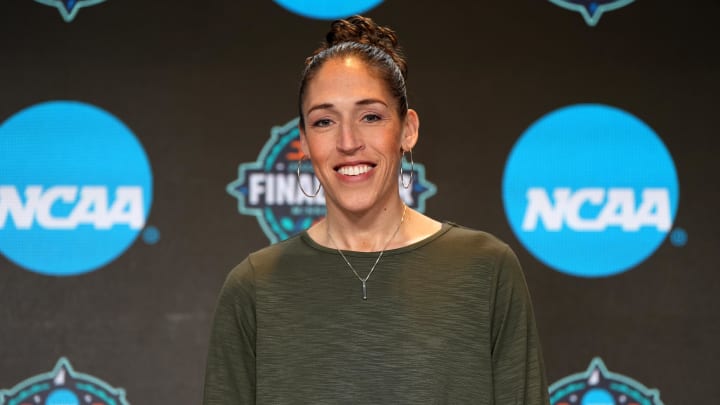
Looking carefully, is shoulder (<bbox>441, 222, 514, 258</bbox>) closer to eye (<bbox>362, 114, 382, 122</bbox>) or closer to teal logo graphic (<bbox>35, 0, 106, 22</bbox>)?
eye (<bbox>362, 114, 382, 122</bbox>)

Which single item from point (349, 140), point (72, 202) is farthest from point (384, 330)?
point (72, 202)

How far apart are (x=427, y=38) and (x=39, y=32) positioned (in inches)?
51.1

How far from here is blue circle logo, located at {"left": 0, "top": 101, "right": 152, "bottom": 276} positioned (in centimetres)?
273

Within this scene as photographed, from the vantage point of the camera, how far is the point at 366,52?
4.50 ft

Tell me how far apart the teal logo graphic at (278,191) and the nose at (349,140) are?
1.41 metres

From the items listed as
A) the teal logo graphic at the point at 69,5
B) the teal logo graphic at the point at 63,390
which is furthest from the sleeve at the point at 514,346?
the teal logo graphic at the point at 69,5

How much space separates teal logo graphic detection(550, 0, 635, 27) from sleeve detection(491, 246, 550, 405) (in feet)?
5.62

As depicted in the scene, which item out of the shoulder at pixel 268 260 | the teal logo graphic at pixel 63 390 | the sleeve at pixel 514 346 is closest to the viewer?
the sleeve at pixel 514 346

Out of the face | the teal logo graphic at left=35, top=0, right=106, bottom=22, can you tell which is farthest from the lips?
the teal logo graphic at left=35, top=0, right=106, bottom=22

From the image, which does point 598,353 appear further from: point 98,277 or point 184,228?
point 98,277

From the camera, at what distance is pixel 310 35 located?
2.79m

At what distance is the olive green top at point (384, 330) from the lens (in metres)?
1.28

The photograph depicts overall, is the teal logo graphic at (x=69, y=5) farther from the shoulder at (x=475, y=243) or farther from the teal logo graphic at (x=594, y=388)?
the teal logo graphic at (x=594, y=388)

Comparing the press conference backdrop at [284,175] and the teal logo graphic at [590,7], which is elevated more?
the teal logo graphic at [590,7]
